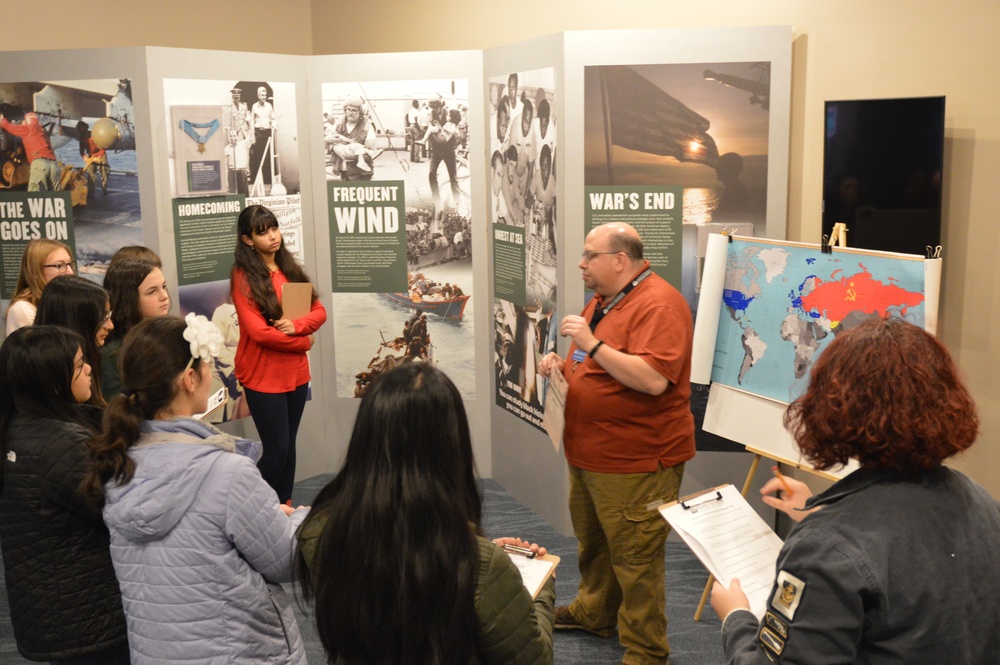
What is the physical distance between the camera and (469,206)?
5117 mm

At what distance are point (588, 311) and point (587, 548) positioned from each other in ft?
3.06

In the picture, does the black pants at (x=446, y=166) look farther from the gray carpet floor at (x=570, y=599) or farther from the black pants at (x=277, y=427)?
the gray carpet floor at (x=570, y=599)

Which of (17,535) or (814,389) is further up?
(814,389)

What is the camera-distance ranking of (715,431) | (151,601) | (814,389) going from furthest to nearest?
(715,431)
(151,601)
(814,389)

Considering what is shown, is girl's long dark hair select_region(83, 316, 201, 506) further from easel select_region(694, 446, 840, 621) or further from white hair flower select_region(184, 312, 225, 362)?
easel select_region(694, 446, 840, 621)

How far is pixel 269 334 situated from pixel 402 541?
9.65ft

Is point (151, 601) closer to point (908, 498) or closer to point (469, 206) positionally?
point (908, 498)

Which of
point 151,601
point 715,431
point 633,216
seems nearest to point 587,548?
point 715,431

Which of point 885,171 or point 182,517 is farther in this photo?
point 885,171

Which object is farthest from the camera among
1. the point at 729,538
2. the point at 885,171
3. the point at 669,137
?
the point at 669,137

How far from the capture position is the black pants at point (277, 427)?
4.50 m

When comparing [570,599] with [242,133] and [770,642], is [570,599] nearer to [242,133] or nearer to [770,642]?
[770,642]

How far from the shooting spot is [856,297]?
Result: 320 cm

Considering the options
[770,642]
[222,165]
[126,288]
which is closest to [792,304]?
[770,642]
